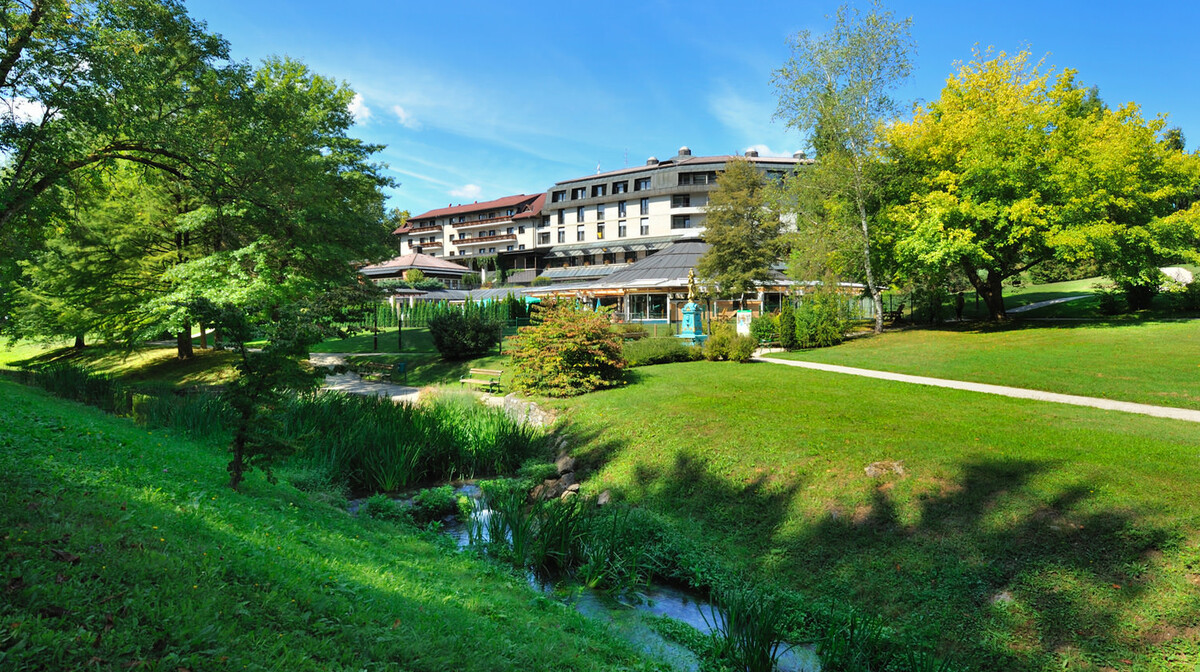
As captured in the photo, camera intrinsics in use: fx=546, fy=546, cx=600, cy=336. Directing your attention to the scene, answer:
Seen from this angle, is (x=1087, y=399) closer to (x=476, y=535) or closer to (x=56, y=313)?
(x=476, y=535)

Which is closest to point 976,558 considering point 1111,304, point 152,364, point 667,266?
point 1111,304

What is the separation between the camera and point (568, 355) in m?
14.6

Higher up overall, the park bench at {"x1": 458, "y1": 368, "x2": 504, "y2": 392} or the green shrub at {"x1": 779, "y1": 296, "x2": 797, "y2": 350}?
the green shrub at {"x1": 779, "y1": 296, "x2": 797, "y2": 350}

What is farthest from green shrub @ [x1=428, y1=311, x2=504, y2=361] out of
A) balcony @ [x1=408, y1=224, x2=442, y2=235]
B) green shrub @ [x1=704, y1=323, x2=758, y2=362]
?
balcony @ [x1=408, y1=224, x2=442, y2=235]

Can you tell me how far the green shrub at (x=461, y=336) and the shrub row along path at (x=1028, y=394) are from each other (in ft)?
44.4

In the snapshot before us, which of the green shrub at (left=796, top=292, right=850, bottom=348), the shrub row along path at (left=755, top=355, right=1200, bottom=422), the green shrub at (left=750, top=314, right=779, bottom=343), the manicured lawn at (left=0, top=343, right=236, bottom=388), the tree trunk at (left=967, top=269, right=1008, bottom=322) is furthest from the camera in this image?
the tree trunk at (left=967, top=269, right=1008, bottom=322)

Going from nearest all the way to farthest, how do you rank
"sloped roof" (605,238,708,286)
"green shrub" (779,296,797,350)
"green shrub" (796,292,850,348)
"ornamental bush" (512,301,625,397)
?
1. "ornamental bush" (512,301,625,397)
2. "green shrub" (779,296,797,350)
3. "green shrub" (796,292,850,348)
4. "sloped roof" (605,238,708,286)

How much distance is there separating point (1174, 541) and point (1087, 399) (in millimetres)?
7544

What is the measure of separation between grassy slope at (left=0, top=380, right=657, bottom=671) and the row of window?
58.2m

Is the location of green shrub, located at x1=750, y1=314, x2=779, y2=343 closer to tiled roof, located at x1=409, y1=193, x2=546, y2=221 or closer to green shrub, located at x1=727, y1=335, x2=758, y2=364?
green shrub, located at x1=727, y1=335, x2=758, y2=364

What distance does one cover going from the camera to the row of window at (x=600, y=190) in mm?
62219

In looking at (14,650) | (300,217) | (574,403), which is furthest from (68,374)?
(14,650)

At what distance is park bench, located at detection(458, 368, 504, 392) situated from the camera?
16.9 meters

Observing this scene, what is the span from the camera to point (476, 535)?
25.1 ft
